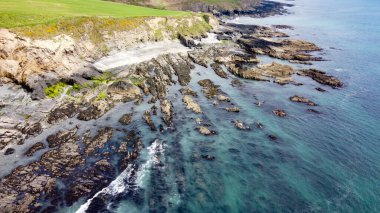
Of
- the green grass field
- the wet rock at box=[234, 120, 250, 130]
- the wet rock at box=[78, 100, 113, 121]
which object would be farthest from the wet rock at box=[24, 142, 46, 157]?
the wet rock at box=[234, 120, 250, 130]

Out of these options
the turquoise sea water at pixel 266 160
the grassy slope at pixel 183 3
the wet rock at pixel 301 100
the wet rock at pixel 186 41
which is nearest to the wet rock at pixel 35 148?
the turquoise sea water at pixel 266 160

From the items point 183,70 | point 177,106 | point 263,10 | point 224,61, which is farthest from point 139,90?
point 263,10

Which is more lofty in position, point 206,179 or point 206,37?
point 206,37

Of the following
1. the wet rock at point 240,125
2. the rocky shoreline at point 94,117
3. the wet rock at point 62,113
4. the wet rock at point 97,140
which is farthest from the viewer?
the wet rock at point 240,125

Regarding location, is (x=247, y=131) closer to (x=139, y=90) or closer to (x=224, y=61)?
(x=139, y=90)

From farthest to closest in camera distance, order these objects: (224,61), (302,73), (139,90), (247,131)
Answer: (224,61)
(302,73)
(139,90)
(247,131)

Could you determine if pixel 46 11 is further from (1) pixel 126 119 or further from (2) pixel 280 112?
(2) pixel 280 112

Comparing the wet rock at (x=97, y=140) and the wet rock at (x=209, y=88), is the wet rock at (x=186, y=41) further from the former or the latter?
the wet rock at (x=97, y=140)
